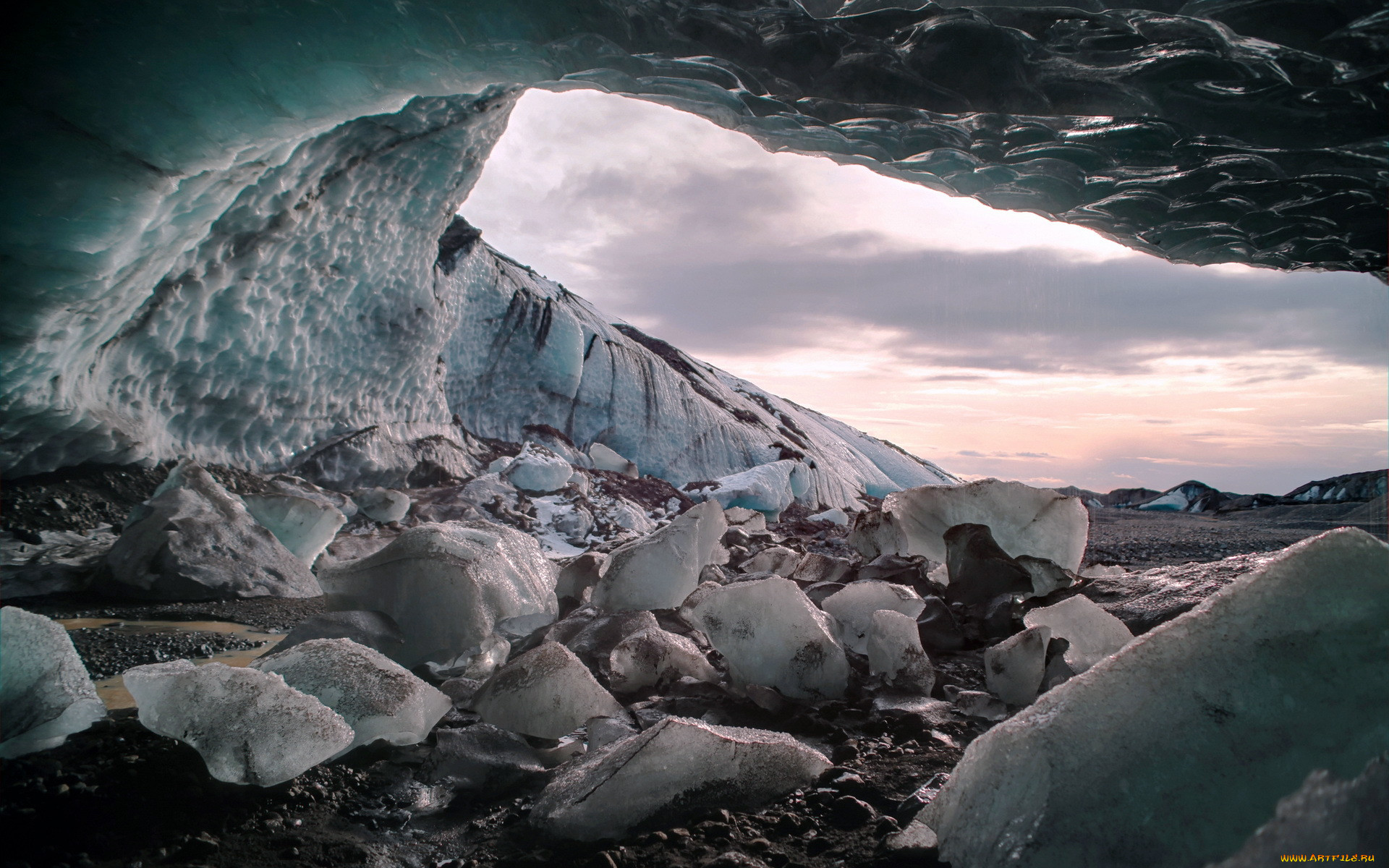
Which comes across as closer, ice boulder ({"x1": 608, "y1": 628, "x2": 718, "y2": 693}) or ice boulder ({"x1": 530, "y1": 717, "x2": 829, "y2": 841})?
ice boulder ({"x1": 530, "y1": 717, "x2": 829, "y2": 841})

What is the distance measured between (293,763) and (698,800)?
27.4 inches

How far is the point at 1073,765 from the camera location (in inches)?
34.9

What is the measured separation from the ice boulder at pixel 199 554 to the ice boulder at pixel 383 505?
1975 mm

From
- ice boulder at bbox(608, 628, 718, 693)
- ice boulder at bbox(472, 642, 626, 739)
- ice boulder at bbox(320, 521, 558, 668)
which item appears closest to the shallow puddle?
ice boulder at bbox(320, 521, 558, 668)

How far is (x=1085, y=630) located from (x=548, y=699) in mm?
1283

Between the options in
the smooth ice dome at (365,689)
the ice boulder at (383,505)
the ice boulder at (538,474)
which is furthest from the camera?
the ice boulder at (538,474)

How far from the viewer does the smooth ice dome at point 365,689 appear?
129 centimetres

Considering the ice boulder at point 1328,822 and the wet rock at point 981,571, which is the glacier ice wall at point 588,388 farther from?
the ice boulder at point 1328,822

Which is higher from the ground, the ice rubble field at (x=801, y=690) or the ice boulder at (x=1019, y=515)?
the ice boulder at (x=1019, y=515)

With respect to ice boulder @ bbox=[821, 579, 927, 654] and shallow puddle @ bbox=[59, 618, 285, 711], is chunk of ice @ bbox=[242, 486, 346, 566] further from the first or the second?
ice boulder @ bbox=[821, 579, 927, 654]

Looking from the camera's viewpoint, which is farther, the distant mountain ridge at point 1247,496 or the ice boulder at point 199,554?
the distant mountain ridge at point 1247,496

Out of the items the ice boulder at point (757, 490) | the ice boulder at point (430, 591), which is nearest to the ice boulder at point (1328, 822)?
the ice boulder at point (430, 591)

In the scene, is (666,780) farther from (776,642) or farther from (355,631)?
(355,631)

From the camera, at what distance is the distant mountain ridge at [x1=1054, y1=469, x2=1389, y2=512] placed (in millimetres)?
11820
